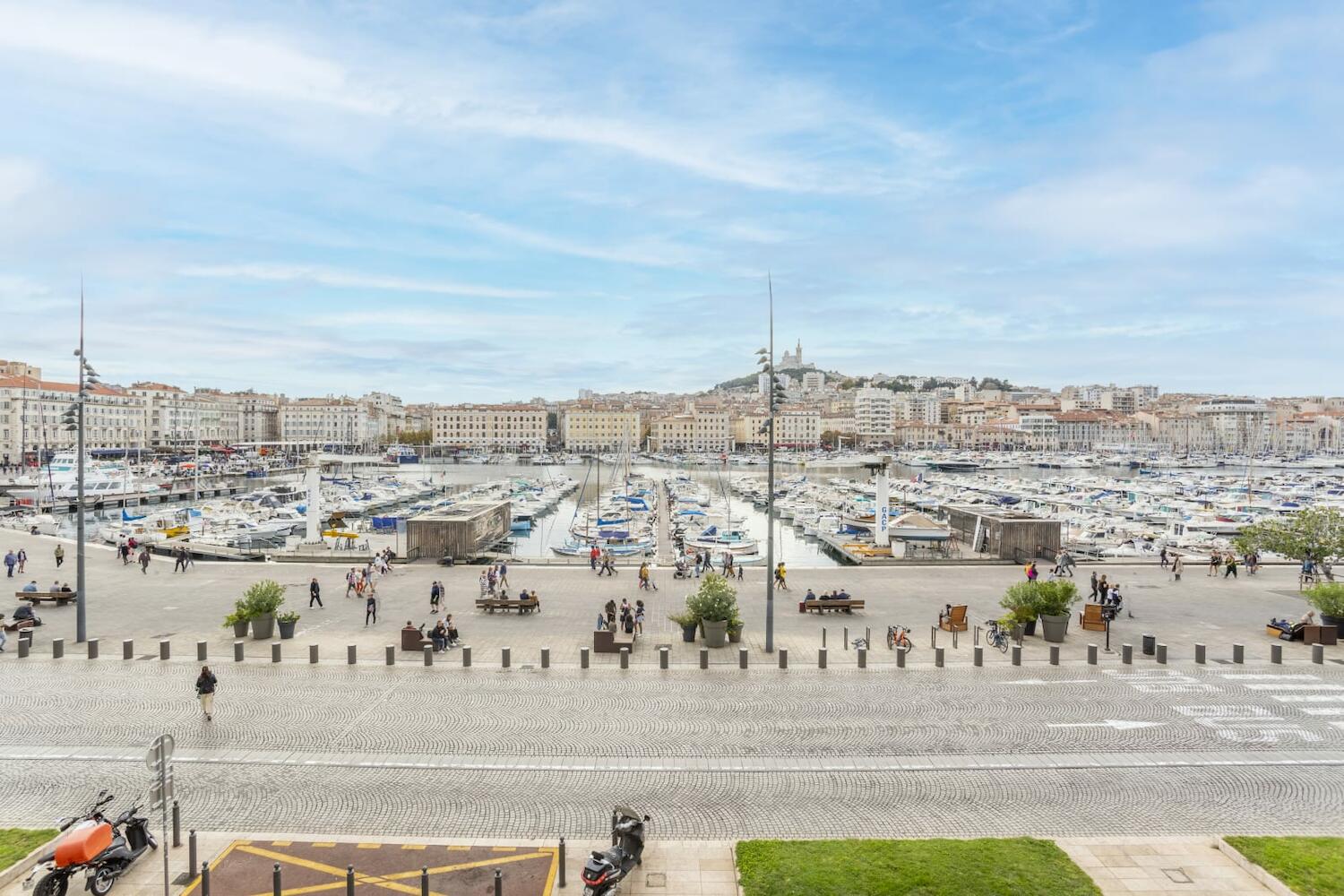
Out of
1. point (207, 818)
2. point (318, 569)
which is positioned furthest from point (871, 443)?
point (207, 818)

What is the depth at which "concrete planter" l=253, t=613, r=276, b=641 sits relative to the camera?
1579 centimetres

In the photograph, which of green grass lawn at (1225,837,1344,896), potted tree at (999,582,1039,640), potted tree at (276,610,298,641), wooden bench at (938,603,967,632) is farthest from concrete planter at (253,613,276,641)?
green grass lawn at (1225,837,1344,896)

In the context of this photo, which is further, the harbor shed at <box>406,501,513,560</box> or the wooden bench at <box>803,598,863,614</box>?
the harbor shed at <box>406,501,513,560</box>

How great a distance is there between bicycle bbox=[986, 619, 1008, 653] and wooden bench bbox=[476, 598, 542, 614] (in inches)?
413

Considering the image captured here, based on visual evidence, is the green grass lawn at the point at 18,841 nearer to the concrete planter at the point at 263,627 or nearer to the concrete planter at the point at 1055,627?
the concrete planter at the point at 263,627

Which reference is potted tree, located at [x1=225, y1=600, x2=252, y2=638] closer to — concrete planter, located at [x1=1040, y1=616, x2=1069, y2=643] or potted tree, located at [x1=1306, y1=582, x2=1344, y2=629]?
concrete planter, located at [x1=1040, y1=616, x2=1069, y2=643]

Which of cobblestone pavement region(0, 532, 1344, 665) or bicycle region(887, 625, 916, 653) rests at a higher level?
bicycle region(887, 625, 916, 653)

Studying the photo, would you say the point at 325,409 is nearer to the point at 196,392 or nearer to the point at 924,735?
the point at 196,392

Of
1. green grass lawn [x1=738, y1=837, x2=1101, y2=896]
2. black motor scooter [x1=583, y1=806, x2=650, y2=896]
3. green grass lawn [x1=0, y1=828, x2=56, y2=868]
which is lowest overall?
green grass lawn [x1=0, y1=828, x2=56, y2=868]

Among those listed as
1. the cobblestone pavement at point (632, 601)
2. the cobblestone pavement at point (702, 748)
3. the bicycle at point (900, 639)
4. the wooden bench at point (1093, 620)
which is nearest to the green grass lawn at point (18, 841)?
the cobblestone pavement at point (702, 748)

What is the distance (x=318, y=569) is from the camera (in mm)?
25156

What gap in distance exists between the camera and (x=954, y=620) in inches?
671

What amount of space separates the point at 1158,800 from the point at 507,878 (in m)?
7.43

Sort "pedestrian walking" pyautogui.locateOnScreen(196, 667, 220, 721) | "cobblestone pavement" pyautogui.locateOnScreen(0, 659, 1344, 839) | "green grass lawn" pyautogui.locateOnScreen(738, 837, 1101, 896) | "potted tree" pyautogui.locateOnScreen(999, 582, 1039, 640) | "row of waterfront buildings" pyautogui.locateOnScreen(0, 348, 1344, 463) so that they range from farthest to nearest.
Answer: "row of waterfront buildings" pyautogui.locateOnScreen(0, 348, 1344, 463) → "potted tree" pyautogui.locateOnScreen(999, 582, 1039, 640) → "pedestrian walking" pyautogui.locateOnScreen(196, 667, 220, 721) → "cobblestone pavement" pyautogui.locateOnScreen(0, 659, 1344, 839) → "green grass lawn" pyautogui.locateOnScreen(738, 837, 1101, 896)
